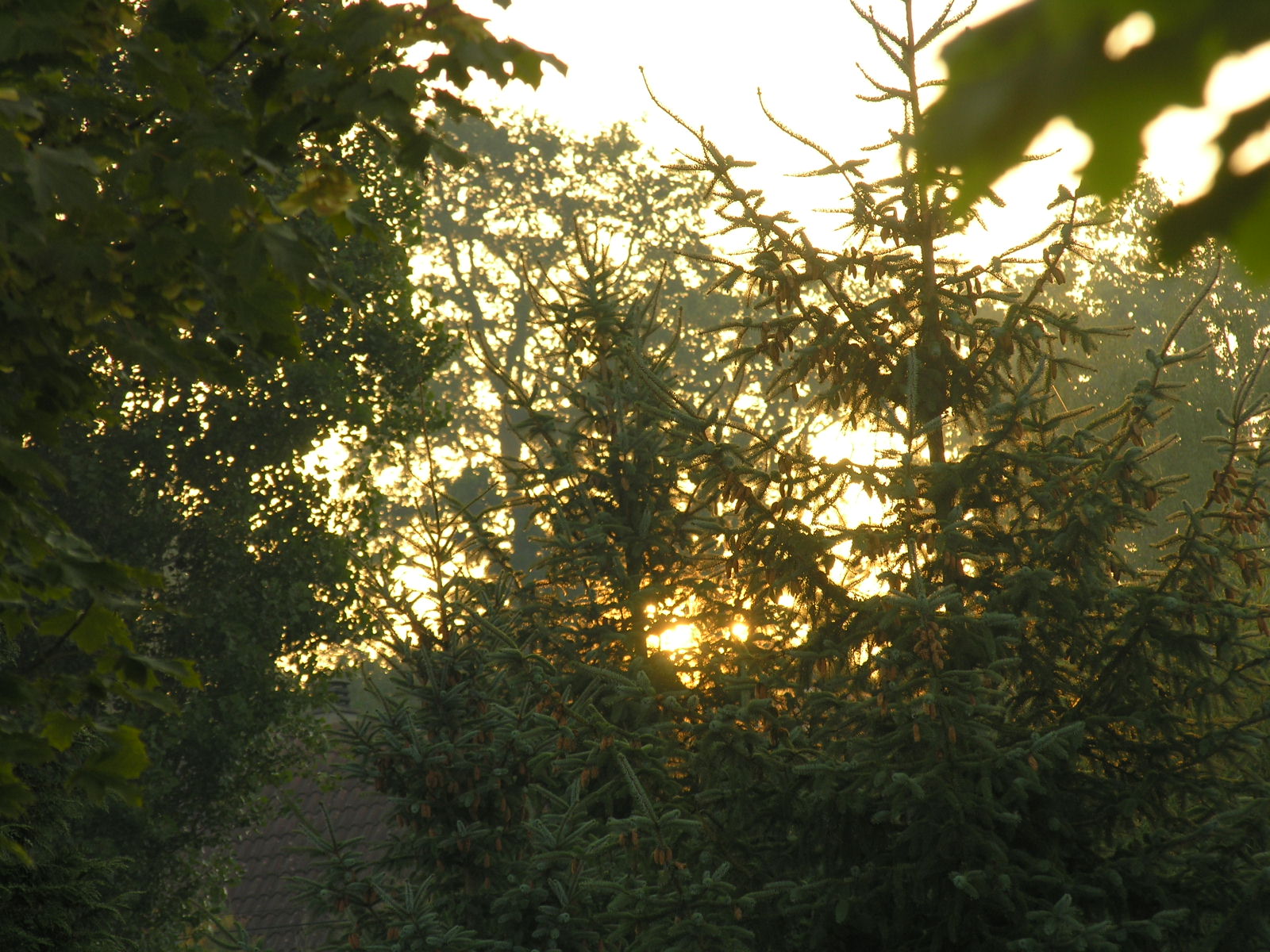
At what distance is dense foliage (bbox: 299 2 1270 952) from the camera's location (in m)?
5.61

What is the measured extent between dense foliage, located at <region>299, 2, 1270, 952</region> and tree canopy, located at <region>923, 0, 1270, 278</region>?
4557 millimetres

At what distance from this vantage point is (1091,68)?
3.19ft

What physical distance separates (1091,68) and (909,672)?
19.0 ft

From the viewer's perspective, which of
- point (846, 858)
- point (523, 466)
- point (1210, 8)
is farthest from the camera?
point (523, 466)

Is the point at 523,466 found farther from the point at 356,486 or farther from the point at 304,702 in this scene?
the point at 356,486

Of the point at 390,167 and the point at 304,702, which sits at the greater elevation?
the point at 390,167

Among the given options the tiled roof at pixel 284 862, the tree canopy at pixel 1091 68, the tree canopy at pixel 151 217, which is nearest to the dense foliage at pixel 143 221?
the tree canopy at pixel 151 217

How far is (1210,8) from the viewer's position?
97cm

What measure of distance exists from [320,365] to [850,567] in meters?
8.17

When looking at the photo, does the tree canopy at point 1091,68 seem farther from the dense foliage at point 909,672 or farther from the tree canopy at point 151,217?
the dense foliage at point 909,672

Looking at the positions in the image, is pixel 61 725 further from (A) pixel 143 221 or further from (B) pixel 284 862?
(B) pixel 284 862

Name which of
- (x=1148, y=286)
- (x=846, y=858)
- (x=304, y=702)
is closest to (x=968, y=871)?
(x=846, y=858)

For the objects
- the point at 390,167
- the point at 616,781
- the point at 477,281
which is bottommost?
the point at 616,781

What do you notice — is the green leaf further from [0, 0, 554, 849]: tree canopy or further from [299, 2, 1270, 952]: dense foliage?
[299, 2, 1270, 952]: dense foliage
